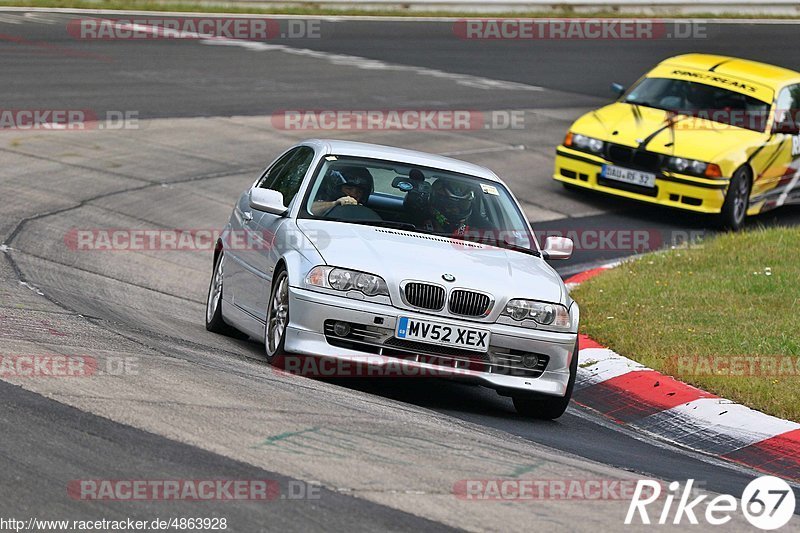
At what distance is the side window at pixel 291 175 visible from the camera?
30.5 feet

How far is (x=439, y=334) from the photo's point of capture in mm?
7840

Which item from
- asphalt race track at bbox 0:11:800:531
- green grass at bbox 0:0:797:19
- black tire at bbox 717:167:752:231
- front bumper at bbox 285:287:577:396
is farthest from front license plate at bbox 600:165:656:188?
green grass at bbox 0:0:797:19

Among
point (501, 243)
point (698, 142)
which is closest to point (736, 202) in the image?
point (698, 142)

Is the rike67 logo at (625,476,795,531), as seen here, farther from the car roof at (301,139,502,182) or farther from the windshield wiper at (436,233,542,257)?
the car roof at (301,139,502,182)

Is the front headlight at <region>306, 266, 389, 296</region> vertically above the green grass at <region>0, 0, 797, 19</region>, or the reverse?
the front headlight at <region>306, 266, 389, 296</region>

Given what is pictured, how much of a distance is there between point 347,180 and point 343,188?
2.9 inches

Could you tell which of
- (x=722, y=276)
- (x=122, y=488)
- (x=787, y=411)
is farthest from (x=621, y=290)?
(x=122, y=488)

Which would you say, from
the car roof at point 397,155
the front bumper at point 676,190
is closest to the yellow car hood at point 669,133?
the front bumper at point 676,190

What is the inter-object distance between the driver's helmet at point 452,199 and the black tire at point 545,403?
1.26 meters

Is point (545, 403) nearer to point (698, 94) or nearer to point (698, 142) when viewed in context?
point (698, 142)

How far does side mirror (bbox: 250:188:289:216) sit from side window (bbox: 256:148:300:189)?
3.24ft

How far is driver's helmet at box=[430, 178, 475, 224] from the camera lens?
9000mm

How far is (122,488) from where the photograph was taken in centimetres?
531

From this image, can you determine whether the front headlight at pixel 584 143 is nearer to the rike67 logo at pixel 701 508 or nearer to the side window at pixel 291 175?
the side window at pixel 291 175
